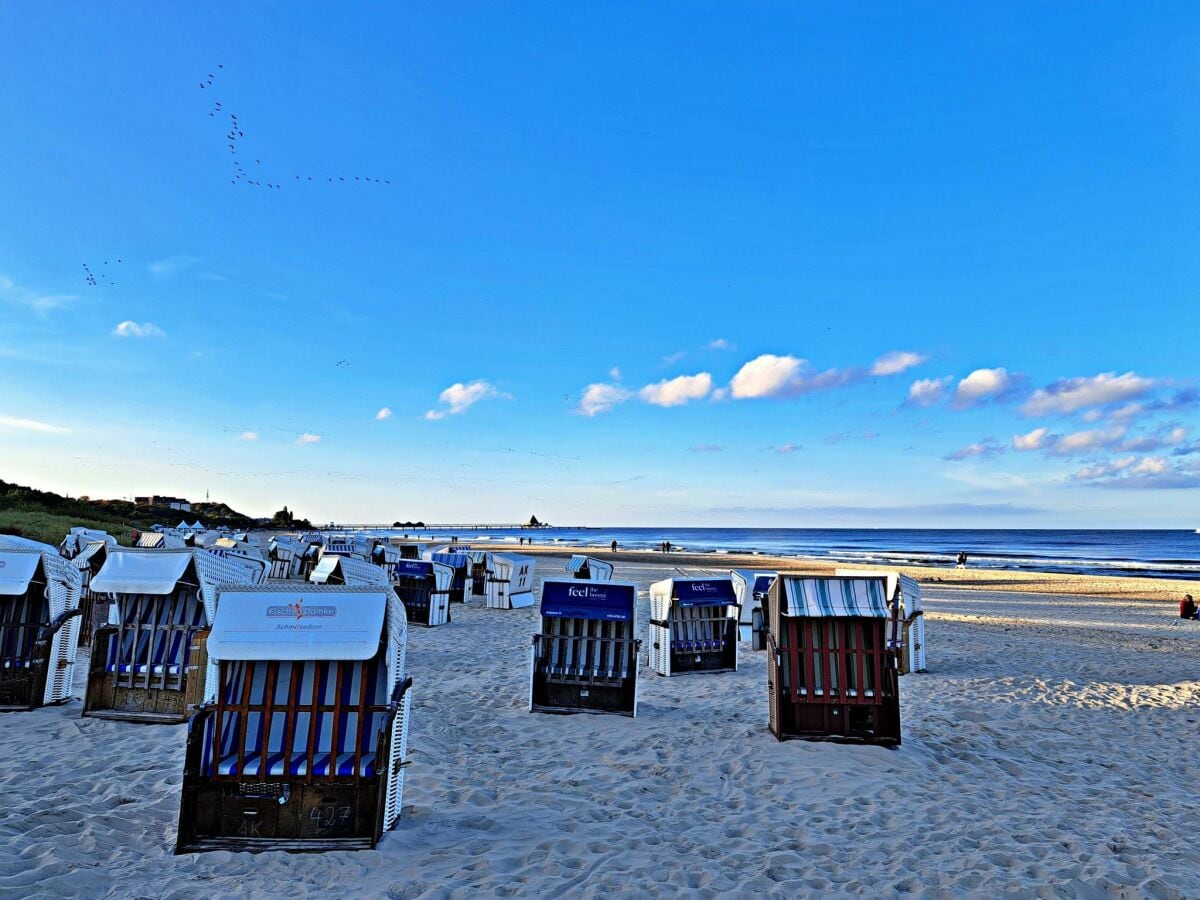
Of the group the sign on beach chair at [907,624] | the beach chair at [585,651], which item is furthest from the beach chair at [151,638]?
the sign on beach chair at [907,624]

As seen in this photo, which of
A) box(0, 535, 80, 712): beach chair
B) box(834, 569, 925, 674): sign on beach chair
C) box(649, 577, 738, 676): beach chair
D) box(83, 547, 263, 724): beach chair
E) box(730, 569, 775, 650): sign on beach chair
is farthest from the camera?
box(730, 569, 775, 650): sign on beach chair

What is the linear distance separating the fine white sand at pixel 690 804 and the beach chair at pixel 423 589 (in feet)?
22.4

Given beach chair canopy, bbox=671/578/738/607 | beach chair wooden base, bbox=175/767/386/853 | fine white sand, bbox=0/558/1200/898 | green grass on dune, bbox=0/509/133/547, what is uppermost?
green grass on dune, bbox=0/509/133/547

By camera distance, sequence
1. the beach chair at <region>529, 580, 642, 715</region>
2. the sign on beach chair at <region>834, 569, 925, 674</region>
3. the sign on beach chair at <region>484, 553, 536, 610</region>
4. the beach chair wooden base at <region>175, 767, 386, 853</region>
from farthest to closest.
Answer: the sign on beach chair at <region>484, 553, 536, 610</region>, the sign on beach chair at <region>834, 569, 925, 674</region>, the beach chair at <region>529, 580, 642, 715</region>, the beach chair wooden base at <region>175, 767, 386, 853</region>

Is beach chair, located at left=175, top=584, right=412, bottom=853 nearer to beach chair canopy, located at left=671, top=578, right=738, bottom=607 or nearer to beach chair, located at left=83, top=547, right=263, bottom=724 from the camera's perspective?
beach chair, located at left=83, top=547, right=263, bottom=724

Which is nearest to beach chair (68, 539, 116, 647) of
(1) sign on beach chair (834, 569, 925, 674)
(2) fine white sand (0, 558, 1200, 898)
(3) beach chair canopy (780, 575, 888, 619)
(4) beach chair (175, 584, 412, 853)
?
(2) fine white sand (0, 558, 1200, 898)

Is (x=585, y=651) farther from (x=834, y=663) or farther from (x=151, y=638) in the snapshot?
(x=151, y=638)

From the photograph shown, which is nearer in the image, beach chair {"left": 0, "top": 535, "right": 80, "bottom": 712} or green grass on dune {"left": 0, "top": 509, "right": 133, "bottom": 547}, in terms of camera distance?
beach chair {"left": 0, "top": 535, "right": 80, "bottom": 712}

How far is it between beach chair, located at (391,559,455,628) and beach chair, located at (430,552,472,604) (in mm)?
4631

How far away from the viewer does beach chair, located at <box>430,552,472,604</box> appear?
23.5 meters

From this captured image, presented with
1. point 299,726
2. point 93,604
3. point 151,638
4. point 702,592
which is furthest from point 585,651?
point 93,604

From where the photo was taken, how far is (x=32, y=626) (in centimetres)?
888

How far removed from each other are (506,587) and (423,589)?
431 cm

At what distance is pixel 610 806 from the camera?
20.4ft
